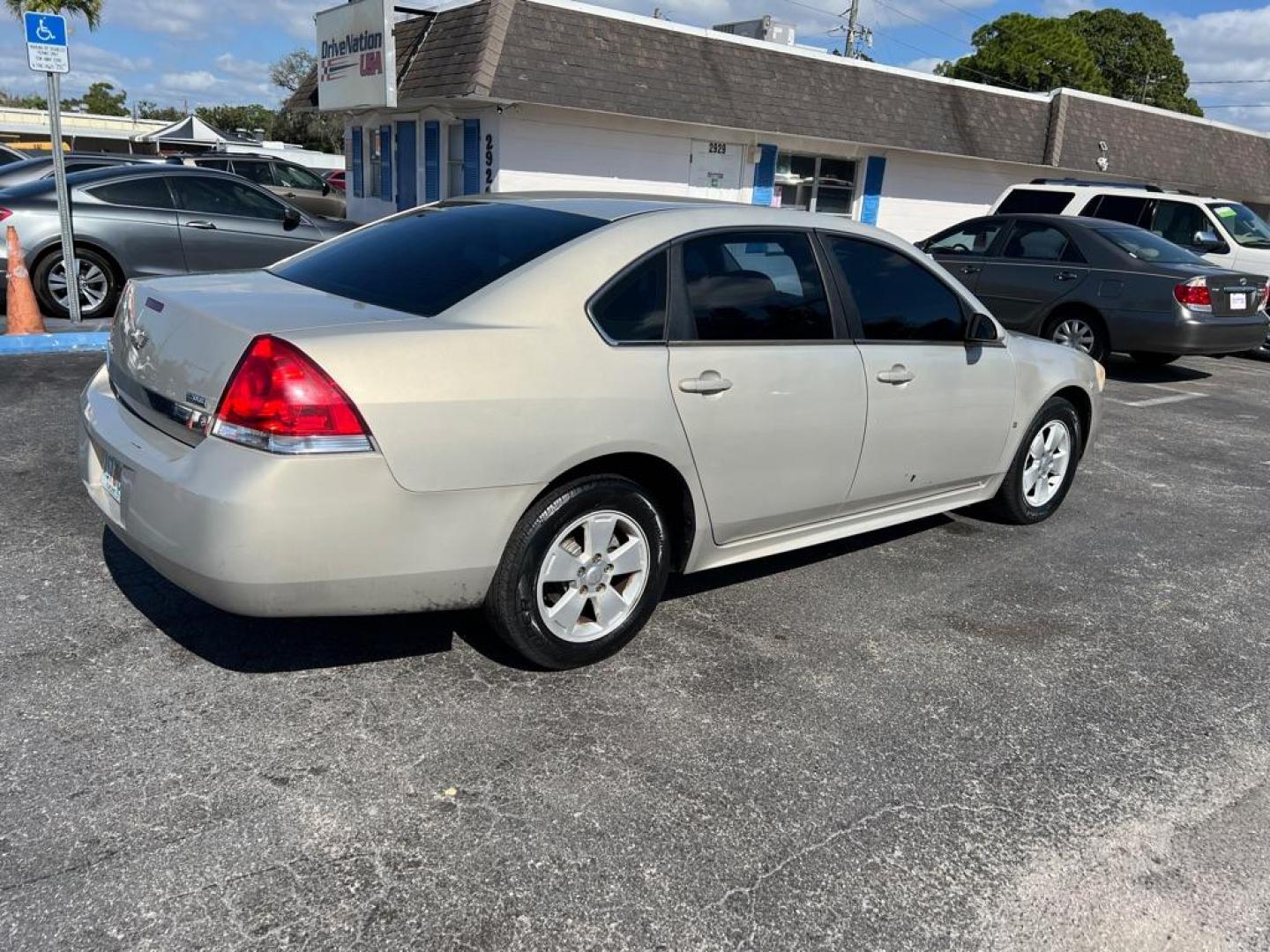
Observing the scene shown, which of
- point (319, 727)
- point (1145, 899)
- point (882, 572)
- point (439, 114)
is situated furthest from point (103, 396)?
point (439, 114)

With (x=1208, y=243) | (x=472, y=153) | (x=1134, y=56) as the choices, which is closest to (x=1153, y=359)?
→ (x=1208, y=243)

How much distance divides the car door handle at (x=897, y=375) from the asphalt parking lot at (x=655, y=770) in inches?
36.7

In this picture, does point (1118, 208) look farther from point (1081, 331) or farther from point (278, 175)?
point (278, 175)

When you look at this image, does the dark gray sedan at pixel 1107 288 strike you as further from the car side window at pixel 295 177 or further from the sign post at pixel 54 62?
the car side window at pixel 295 177

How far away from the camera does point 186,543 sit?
289 centimetres

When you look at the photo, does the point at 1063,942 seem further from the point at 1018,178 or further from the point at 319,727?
the point at 1018,178

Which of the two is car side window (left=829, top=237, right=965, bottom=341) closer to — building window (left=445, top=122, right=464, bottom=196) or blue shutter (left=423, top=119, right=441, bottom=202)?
building window (left=445, top=122, right=464, bottom=196)

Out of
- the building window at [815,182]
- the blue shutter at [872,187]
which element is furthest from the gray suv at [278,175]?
the blue shutter at [872,187]

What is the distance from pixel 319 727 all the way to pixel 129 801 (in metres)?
0.56

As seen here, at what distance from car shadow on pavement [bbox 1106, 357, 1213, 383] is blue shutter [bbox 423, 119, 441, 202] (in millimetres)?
10905

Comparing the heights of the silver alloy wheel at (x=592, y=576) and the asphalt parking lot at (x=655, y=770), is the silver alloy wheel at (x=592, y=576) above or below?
above

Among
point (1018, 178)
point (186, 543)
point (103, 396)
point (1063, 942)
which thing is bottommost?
point (1063, 942)

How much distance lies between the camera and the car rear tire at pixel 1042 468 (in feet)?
17.3

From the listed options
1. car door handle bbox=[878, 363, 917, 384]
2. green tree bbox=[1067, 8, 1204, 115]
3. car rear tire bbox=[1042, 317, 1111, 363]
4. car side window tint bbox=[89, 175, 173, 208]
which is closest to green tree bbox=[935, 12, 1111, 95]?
green tree bbox=[1067, 8, 1204, 115]
